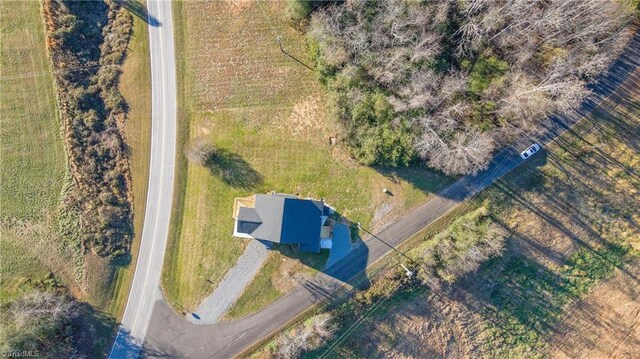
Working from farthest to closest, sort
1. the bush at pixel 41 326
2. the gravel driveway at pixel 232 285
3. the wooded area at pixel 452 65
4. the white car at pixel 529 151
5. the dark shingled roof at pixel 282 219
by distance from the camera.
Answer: the gravel driveway at pixel 232 285 → the white car at pixel 529 151 → the dark shingled roof at pixel 282 219 → the wooded area at pixel 452 65 → the bush at pixel 41 326

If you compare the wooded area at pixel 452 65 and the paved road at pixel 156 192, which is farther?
the paved road at pixel 156 192

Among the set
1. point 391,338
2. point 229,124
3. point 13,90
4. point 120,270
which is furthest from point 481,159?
point 13,90

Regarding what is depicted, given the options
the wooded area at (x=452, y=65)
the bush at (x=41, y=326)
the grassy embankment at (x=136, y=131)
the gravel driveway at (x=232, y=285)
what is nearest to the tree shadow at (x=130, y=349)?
the grassy embankment at (x=136, y=131)

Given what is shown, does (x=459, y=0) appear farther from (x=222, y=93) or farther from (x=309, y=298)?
(x=309, y=298)

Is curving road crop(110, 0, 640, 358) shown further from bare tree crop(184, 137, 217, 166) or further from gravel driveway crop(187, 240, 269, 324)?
bare tree crop(184, 137, 217, 166)

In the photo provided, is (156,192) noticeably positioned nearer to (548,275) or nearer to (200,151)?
(200,151)

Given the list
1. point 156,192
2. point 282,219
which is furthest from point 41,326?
point 282,219

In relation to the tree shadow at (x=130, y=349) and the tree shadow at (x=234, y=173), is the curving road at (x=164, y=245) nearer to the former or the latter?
the tree shadow at (x=130, y=349)
